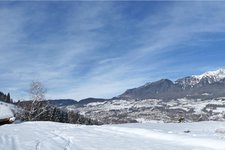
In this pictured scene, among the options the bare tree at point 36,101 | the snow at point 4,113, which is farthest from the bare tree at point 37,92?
the snow at point 4,113

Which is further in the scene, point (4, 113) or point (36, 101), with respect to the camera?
point (36, 101)

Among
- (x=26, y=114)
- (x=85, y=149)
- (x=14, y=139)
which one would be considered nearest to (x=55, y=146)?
(x=85, y=149)

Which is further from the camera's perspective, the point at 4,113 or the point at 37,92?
the point at 37,92

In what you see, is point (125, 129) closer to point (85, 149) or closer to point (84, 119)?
point (85, 149)

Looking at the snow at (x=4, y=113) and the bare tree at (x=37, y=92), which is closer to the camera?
the snow at (x=4, y=113)

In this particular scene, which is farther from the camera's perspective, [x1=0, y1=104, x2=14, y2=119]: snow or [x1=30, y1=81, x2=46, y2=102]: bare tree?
[x1=30, y1=81, x2=46, y2=102]: bare tree

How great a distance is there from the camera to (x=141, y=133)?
71.4ft

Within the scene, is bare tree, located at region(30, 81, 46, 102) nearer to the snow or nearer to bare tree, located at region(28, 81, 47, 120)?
bare tree, located at region(28, 81, 47, 120)

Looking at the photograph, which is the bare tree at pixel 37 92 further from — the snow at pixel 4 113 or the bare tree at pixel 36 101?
the snow at pixel 4 113

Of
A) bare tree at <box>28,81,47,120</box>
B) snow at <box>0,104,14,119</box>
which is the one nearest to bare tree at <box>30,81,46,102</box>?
bare tree at <box>28,81,47,120</box>

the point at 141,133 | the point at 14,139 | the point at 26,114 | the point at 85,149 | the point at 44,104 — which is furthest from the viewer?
the point at 44,104

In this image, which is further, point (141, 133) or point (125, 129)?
point (125, 129)

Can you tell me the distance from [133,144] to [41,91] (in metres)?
60.0

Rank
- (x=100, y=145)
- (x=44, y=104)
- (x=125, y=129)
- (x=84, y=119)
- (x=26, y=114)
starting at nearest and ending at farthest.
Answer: (x=100, y=145) < (x=125, y=129) < (x=26, y=114) < (x=44, y=104) < (x=84, y=119)
